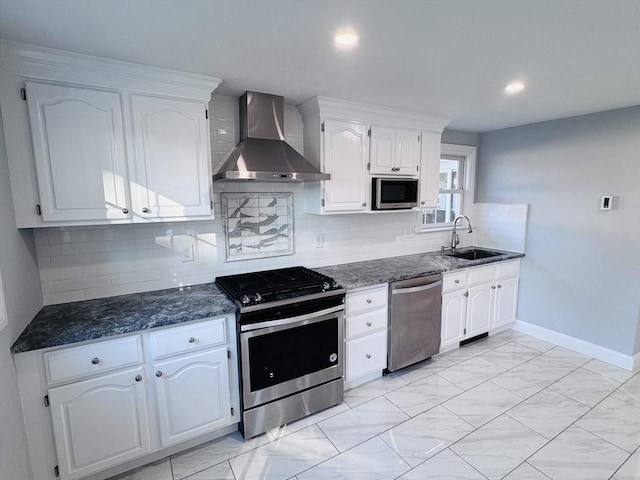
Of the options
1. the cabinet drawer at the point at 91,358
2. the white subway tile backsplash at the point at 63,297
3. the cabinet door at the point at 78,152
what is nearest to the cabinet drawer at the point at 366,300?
the cabinet drawer at the point at 91,358

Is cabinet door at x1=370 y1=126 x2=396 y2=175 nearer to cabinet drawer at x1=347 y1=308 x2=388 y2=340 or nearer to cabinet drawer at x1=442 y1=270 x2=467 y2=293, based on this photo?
cabinet drawer at x1=442 y1=270 x2=467 y2=293

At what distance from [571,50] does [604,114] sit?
179 centimetres

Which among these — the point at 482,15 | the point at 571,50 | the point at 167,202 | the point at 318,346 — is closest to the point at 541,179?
the point at 571,50

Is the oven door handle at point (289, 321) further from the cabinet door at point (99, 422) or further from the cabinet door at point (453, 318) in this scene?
the cabinet door at point (453, 318)

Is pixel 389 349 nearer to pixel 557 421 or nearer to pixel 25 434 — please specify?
pixel 557 421

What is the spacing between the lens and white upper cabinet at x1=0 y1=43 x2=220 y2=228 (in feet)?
5.62

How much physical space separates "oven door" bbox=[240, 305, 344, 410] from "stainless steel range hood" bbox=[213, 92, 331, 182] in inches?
39.8

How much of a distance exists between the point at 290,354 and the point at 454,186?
10.1 feet

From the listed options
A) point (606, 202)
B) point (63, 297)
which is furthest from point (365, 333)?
point (606, 202)

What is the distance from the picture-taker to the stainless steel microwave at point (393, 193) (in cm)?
293

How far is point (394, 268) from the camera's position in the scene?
305 centimetres

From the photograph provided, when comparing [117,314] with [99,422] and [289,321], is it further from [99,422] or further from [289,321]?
[289,321]

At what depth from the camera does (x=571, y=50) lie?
1762mm

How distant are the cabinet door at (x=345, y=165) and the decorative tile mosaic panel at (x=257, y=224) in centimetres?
41
